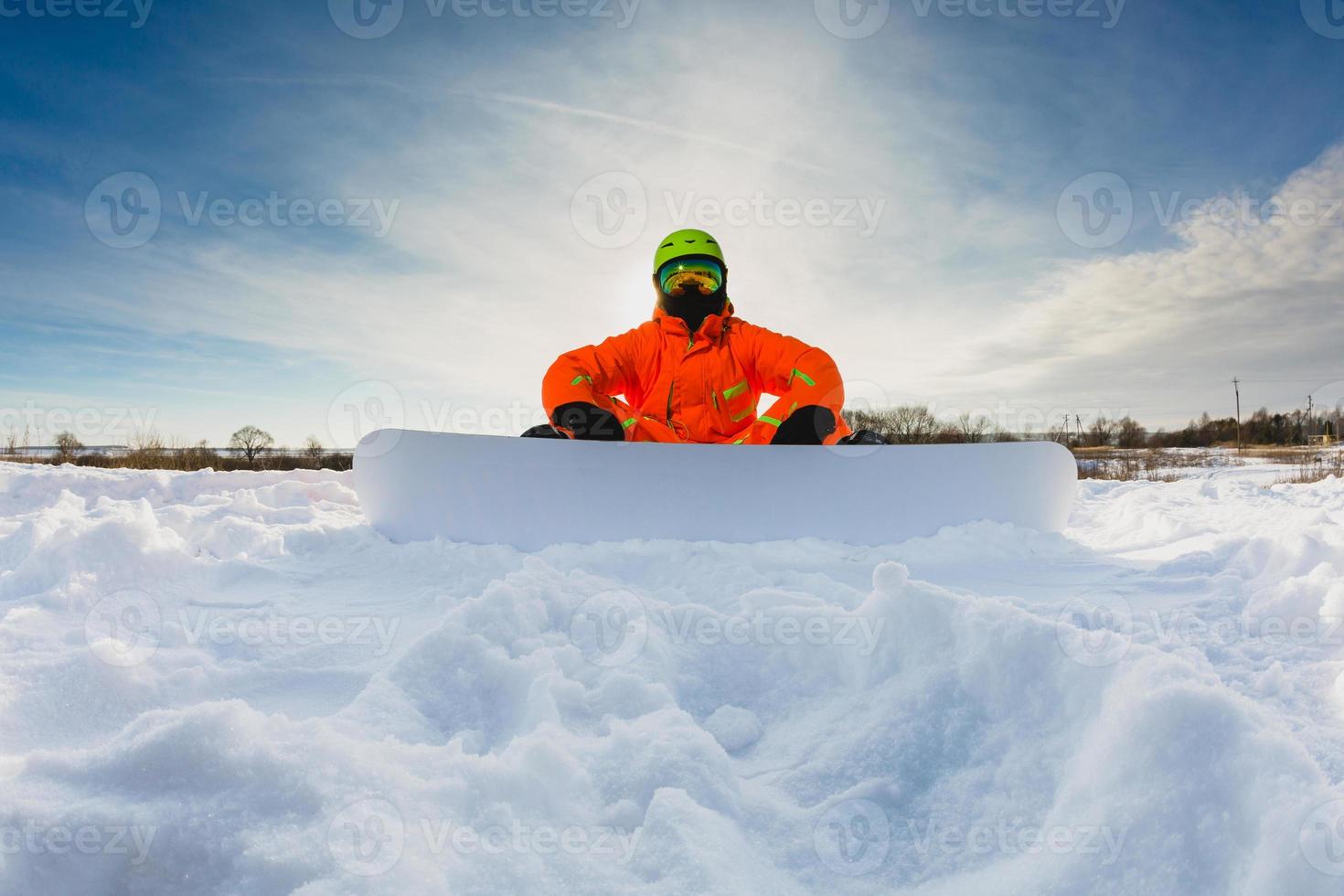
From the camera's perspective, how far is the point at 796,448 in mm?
3256

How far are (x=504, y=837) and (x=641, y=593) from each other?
125 centimetres

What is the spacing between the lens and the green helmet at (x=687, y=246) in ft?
13.4

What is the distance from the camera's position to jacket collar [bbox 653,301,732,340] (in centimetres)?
407

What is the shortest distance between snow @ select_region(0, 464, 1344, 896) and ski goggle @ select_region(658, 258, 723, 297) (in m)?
2.11

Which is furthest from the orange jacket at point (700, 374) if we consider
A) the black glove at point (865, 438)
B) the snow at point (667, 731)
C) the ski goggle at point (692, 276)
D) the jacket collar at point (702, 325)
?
the snow at point (667, 731)

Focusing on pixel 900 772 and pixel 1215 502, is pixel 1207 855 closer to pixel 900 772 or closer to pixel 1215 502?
pixel 900 772

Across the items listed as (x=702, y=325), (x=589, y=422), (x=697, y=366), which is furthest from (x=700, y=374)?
(x=589, y=422)

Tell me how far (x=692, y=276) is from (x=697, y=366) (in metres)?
0.55

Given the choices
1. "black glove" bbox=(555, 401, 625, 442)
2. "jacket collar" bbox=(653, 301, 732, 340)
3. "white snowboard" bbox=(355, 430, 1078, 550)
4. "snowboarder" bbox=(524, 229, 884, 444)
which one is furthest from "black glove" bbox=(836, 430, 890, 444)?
"black glove" bbox=(555, 401, 625, 442)

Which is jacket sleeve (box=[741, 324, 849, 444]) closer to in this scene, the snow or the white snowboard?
the white snowboard

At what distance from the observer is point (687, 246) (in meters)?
4.10

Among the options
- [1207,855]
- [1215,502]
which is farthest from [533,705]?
[1215,502]

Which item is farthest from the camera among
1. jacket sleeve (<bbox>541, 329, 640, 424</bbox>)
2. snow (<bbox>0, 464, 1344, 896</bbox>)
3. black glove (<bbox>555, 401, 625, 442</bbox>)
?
jacket sleeve (<bbox>541, 329, 640, 424</bbox>)

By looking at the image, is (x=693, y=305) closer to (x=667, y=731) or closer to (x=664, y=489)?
(x=664, y=489)
